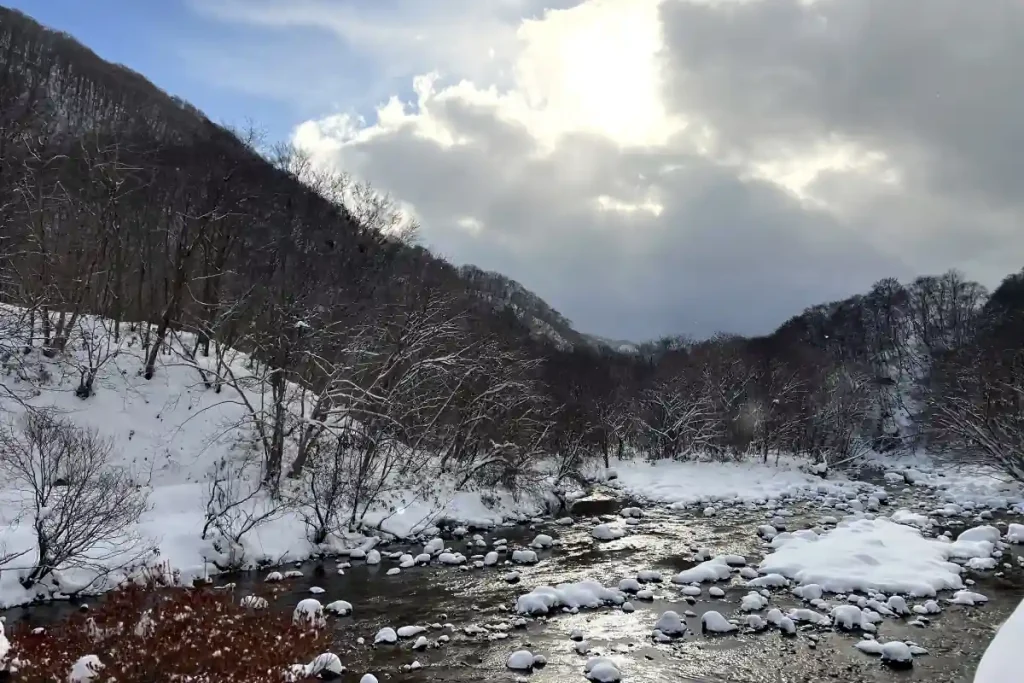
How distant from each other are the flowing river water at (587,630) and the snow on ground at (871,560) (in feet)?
2.84

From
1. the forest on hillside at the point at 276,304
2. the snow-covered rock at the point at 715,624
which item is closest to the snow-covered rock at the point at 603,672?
the snow-covered rock at the point at 715,624

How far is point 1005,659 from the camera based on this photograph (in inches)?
246

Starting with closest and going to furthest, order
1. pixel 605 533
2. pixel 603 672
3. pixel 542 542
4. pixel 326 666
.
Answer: pixel 326 666
pixel 603 672
pixel 542 542
pixel 605 533

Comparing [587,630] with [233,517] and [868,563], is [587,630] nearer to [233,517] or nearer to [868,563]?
[868,563]

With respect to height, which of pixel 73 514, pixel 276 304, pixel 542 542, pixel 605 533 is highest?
pixel 276 304

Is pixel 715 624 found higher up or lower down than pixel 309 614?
higher up

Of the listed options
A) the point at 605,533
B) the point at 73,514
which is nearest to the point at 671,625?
the point at 605,533

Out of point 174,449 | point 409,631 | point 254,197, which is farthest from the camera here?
point 254,197

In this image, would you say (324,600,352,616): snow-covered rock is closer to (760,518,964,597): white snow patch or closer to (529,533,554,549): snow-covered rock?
(529,533,554,549): snow-covered rock

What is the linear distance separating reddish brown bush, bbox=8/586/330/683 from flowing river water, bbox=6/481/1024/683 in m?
1.63

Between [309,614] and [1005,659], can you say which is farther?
[309,614]

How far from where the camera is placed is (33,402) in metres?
19.8

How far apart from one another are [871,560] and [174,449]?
68.7 feet

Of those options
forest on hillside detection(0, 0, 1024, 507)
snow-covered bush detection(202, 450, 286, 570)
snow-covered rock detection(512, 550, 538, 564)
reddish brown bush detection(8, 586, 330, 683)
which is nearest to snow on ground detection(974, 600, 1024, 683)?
reddish brown bush detection(8, 586, 330, 683)
